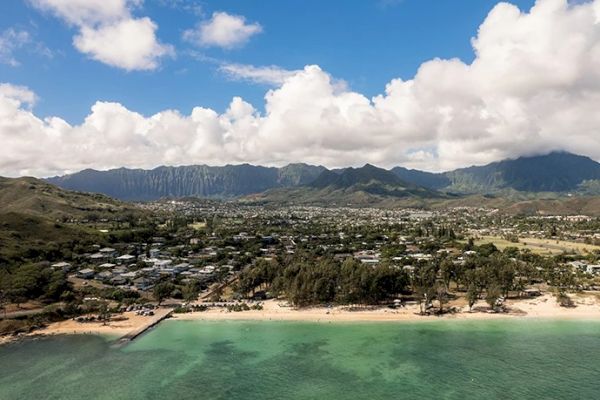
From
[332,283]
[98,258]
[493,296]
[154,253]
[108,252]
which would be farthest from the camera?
[154,253]

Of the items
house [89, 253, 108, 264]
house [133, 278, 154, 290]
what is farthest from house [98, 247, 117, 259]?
house [133, 278, 154, 290]

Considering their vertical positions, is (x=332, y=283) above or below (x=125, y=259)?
above

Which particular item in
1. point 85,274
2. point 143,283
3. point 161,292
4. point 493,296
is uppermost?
point 493,296

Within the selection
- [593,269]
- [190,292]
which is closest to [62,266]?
[190,292]

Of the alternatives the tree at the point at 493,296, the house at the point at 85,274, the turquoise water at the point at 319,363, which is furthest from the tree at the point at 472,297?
the house at the point at 85,274

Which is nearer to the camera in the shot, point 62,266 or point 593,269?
point 62,266

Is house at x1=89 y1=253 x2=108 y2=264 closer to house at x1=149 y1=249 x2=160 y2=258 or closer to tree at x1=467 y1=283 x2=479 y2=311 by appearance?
house at x1=149 y1=249 x2=160 y2=258

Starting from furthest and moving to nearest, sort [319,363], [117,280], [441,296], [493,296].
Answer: [117,280] < [441,296] < [493,296] < [319,363]

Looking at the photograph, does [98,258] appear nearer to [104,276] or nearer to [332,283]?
[104,276]
